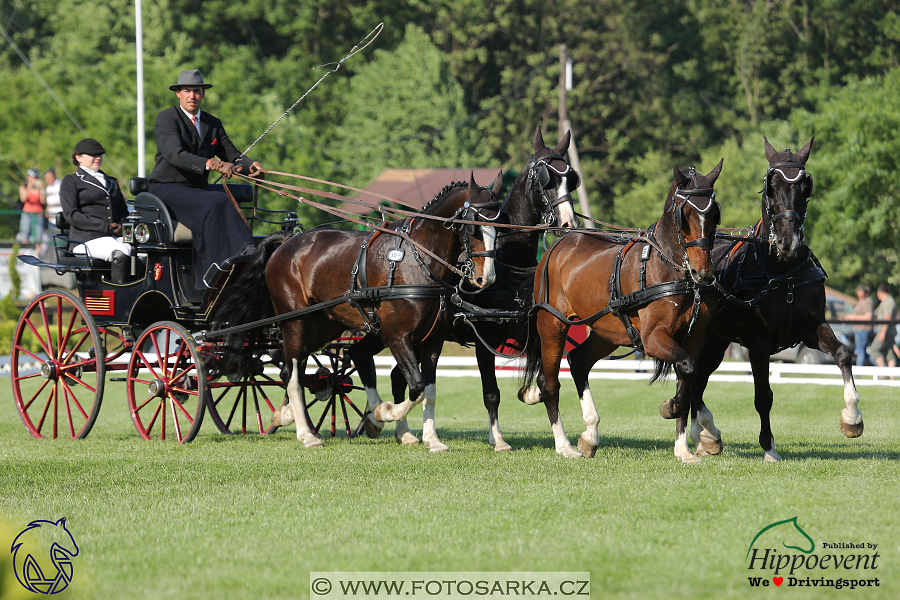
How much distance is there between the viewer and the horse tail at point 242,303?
10648 mm

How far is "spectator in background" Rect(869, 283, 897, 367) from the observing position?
20.4 meters

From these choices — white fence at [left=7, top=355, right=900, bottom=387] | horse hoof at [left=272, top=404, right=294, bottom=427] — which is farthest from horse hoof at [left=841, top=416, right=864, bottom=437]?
white fence at [left=7, top=355, right=900, bottom=387]

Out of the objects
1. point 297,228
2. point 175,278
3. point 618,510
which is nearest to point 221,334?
point 175,278

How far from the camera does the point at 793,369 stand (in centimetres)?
1708

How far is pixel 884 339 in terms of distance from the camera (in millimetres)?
20438

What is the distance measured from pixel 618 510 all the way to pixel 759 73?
44.4m

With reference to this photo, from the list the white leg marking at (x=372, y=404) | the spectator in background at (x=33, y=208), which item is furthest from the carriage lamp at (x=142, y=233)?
the spectator in background at (x=33, y=208)

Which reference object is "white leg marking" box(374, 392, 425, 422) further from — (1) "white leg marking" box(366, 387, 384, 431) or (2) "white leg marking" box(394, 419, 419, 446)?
(1) "white leg marking" box(366, 387, 384, 431)

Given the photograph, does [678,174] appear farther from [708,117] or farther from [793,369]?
[708,117]

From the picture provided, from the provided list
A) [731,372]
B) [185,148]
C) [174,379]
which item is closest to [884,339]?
[731,372]

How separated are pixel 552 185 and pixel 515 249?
0.87m

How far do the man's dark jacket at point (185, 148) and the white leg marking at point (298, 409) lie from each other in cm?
218

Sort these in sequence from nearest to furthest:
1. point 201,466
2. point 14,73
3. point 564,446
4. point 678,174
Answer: point 678,174 < point 201,466 < point 564,446 < point 14,73

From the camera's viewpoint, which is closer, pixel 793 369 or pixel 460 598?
pixel 460 598
